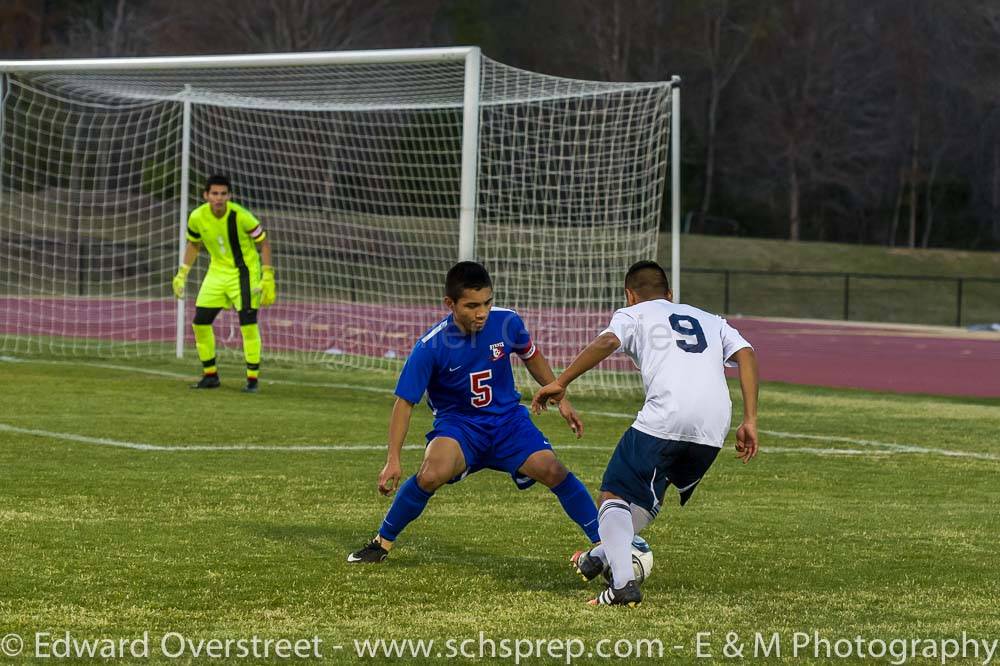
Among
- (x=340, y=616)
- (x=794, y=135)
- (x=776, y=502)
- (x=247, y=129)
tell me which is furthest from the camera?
(x=794, y=135)

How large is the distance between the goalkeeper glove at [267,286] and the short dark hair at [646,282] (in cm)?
880

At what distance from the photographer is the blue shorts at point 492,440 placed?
647 cm

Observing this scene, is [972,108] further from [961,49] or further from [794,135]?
[794,135]

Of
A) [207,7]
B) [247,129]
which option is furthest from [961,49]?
[247,129]

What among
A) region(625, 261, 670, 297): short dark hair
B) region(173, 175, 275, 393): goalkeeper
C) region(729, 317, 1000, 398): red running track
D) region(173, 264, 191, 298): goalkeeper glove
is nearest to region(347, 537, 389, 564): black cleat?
region(625, 261, 670, 297): short dark hair

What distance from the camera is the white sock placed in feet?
18.7

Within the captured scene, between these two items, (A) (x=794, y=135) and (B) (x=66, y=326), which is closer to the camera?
(B) (x=66, y=326)

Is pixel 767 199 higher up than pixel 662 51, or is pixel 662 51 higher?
pixel 662 51

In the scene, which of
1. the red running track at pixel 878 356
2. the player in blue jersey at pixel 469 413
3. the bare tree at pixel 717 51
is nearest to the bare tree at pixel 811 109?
the bare tree at pixel 717 51

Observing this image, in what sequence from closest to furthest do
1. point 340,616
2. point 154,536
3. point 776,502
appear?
point 340,616
point 154,536
point 776,502

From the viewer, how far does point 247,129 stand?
33.4 metres

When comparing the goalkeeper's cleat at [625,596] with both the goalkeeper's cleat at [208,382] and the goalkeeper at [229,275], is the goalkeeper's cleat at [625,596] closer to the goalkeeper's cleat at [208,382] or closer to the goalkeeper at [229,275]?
the goalkeeper at [229,275]

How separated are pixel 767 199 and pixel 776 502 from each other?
50415 mm

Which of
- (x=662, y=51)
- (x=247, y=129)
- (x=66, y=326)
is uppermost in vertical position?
(x=662, y=51)
